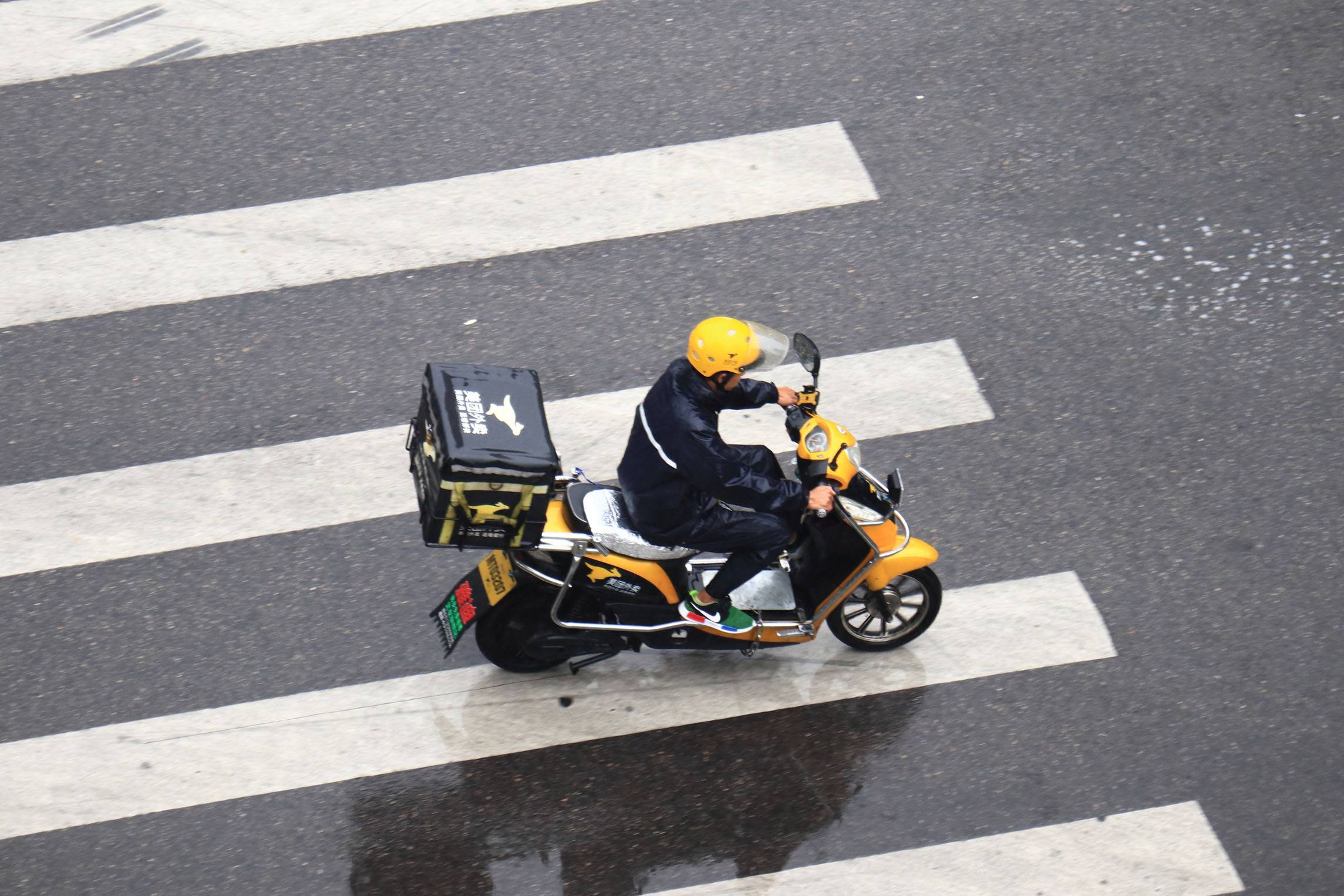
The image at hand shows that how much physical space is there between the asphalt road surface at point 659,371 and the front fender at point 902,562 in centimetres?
50

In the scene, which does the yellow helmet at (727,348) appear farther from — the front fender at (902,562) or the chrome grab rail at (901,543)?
the front fender at (902,562)

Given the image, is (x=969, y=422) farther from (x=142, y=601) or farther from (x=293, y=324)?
(x=142, y=601)

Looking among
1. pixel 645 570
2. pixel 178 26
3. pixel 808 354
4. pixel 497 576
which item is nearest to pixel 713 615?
pixel 645 570

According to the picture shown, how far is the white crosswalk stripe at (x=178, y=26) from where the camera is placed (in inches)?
346

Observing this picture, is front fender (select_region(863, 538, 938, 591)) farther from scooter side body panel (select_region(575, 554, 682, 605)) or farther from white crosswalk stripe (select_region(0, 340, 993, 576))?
white crosswalk stripe (select_region(0, 340, 993, 576))

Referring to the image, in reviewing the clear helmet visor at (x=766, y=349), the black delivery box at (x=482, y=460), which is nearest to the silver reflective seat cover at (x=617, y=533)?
the black delivery box at (x=482, y=460)

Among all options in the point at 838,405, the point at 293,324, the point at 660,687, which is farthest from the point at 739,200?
the point at 660,687

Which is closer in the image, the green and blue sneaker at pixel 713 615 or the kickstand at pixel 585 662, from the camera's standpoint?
the green and blue sneaker at pixel 713 615

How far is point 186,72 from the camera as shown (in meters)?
8.67

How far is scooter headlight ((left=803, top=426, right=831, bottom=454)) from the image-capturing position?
5.52 m

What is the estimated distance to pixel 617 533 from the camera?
18.6 feet

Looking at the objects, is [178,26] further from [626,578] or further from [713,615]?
[713,615]

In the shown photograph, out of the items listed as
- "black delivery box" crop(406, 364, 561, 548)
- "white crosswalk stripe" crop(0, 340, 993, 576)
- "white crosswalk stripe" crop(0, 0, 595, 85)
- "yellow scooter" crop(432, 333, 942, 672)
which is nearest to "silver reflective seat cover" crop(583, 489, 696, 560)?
"yellow scooter" crop(432, 333, 942, 672)

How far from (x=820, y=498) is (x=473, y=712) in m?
1.80
